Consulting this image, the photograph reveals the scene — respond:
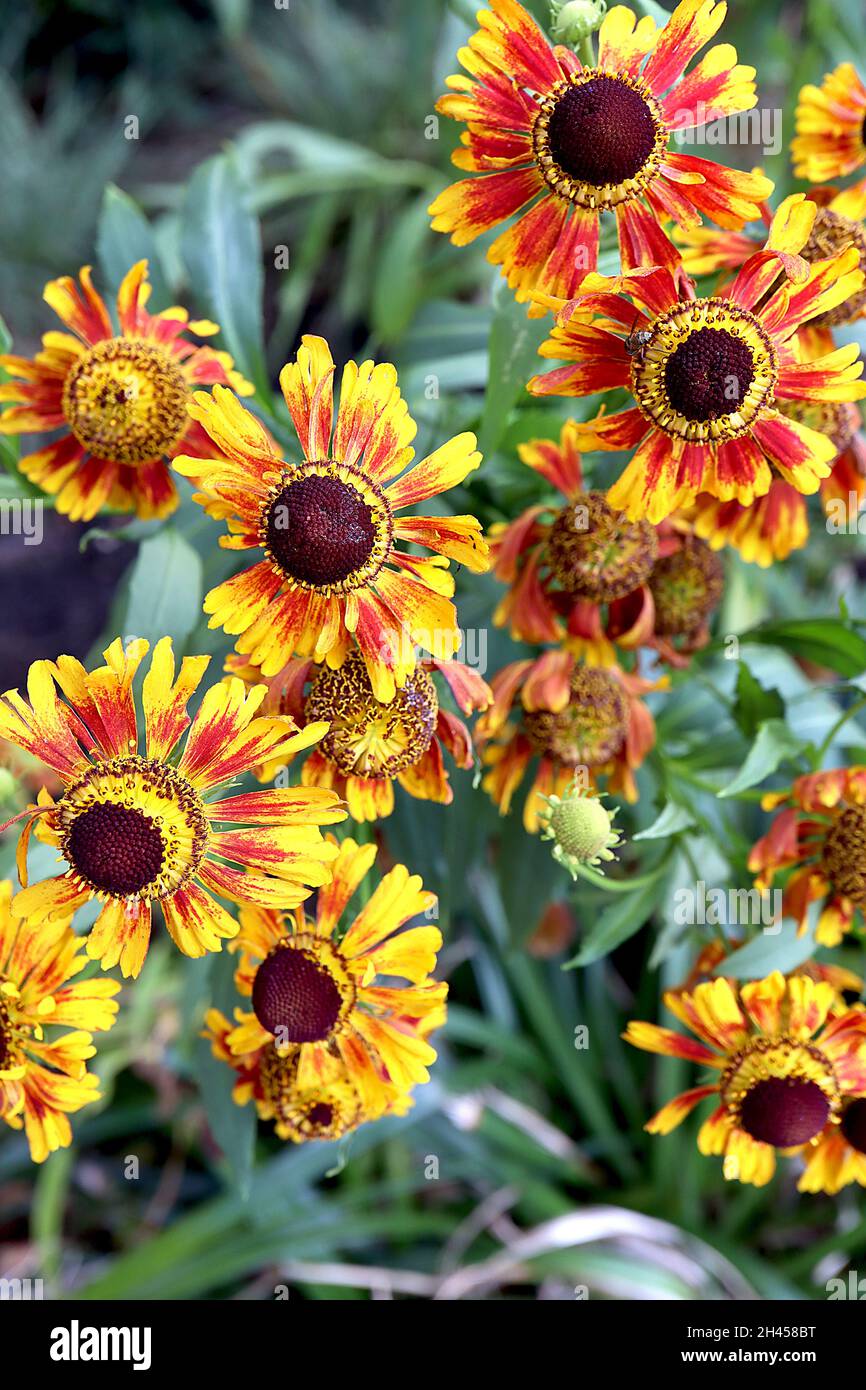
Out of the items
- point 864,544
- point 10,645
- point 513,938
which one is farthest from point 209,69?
point 513,938

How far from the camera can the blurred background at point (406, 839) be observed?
3.76ft

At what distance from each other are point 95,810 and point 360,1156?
1172 mm

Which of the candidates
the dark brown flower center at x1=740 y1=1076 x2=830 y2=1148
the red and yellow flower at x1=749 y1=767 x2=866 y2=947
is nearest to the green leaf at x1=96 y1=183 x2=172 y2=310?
the red and yellow flower at x1=749 y1=767 x2=866 y2=947

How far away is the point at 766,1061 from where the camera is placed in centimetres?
98

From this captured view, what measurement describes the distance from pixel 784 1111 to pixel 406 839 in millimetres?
419

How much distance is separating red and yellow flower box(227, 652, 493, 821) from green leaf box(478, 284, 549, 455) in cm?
22

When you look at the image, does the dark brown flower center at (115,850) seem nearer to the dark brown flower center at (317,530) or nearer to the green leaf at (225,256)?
the dark brown flower center at (317,530)

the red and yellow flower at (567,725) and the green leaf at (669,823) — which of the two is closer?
the green leaf at (669,823)

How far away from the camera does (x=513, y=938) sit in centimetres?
128

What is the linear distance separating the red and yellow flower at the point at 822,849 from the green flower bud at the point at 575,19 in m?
0.59

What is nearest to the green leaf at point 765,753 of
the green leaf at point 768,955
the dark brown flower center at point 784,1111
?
the green leaf at point 768,955

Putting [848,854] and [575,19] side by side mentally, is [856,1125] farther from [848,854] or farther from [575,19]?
[575,19]

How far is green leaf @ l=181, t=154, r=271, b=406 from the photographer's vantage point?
3.74ft
